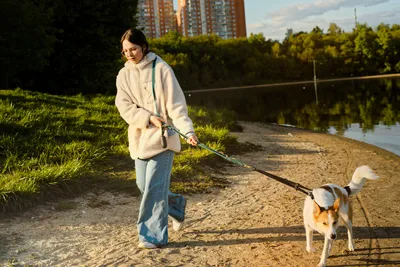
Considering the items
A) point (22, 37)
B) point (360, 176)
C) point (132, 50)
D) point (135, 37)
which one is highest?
point (22, 37)

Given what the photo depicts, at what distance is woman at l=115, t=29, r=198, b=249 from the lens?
4.57 metres

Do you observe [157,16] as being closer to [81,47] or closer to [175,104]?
[81,47]

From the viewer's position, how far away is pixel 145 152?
4.61 meters

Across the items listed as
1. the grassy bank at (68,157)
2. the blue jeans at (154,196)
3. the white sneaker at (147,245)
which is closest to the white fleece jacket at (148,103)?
the blue jeans at (154,196)

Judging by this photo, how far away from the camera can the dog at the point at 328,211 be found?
425 centimetres

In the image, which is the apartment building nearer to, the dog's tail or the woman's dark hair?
the woman's dark hair

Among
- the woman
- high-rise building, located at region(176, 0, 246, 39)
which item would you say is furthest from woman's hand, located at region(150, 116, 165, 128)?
high-rise building, located at region(176, 0, 246, 39)

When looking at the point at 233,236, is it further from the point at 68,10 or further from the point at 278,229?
the point at 68,10

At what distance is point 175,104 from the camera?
4641 mm

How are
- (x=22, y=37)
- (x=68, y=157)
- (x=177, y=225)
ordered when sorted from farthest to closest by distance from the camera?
(x=22, y=37) → (x=68, y=157) → (x=177, y=225)

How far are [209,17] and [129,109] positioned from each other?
401 feet

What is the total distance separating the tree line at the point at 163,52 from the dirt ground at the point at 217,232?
15.2 metres

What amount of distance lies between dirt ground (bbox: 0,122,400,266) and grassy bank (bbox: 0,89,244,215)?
312mm

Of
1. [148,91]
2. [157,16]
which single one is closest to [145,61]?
[148,91]
